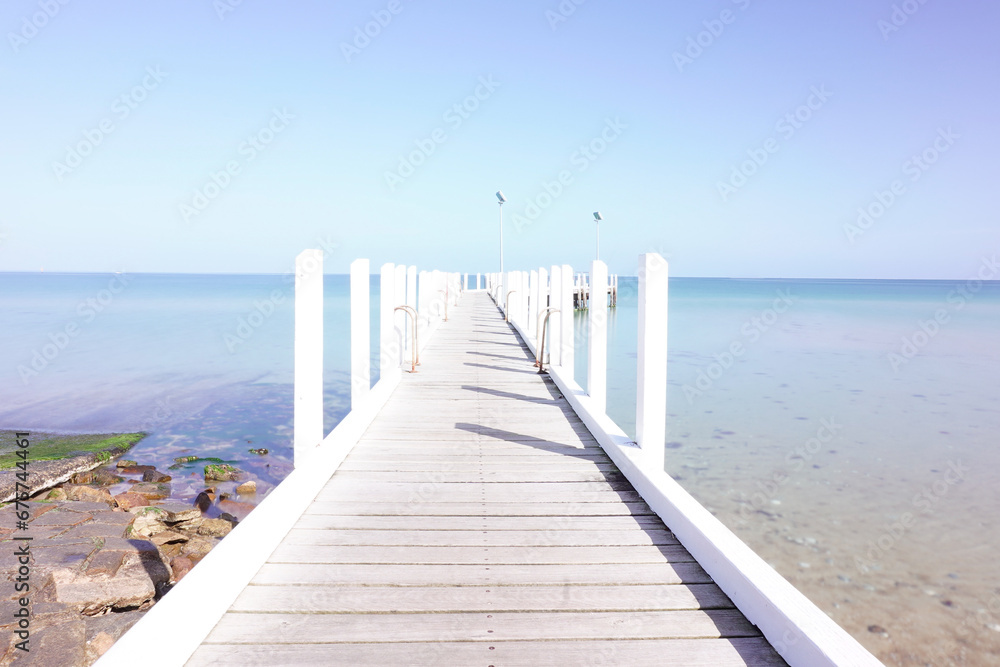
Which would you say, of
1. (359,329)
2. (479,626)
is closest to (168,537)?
(359,329)

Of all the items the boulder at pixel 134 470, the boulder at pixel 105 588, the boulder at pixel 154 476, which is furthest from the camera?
the boulder at pixel 134 470

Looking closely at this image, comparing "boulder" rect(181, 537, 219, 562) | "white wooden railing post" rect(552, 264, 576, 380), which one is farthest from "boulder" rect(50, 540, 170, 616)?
"white wooden railing post" rect(552, 264, 576, 380)

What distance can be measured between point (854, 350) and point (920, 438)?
12.4 m

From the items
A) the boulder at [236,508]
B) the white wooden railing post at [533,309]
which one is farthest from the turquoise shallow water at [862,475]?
the boulder at [236,508]

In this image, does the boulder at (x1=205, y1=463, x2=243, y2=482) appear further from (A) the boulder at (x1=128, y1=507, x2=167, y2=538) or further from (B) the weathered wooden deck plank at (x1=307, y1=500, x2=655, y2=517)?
(B) the weathered wooden deck plank at (x1=307, y1=500, x2=655, y2=517)

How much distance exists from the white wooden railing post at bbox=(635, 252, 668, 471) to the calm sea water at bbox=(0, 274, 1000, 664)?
7.80 feet

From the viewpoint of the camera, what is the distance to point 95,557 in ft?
14.6

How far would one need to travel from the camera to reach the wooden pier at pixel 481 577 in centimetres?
194

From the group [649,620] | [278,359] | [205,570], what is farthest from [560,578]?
[278,359]

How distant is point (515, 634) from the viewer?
6.62 feet

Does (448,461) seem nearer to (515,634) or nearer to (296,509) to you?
(296,509)

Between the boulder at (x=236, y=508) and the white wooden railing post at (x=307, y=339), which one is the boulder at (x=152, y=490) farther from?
the white wooden railing post at (x=307, y=339)

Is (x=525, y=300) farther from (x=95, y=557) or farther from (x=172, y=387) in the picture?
(x=172, y=387)

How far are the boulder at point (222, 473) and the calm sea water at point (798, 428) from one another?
267mm
